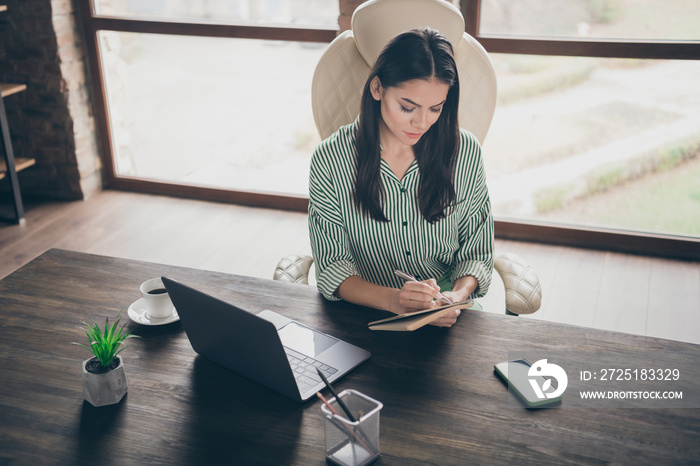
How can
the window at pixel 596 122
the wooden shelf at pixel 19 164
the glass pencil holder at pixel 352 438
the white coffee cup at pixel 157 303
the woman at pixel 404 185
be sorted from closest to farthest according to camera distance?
the glass pencil holder at pixel 352 438, the white coffee cup at pixel 157 303, the woman at pixel 404 185, the window at pixel 596 122, the wooden shelf at pixel 19 164

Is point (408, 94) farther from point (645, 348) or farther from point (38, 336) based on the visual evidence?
point (38, 336)

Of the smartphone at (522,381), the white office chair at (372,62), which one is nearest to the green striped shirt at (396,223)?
the white office chair at (372,62)

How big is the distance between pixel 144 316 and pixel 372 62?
0.95 metres

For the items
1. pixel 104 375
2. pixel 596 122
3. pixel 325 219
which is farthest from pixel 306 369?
pixel 596 122

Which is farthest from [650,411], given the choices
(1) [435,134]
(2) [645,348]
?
(1) [435,134]

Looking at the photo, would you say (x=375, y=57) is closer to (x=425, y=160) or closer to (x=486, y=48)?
(x=425, y=160)

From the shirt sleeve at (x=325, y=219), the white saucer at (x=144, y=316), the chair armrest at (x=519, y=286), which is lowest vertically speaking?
the chair armrest at (x=519, y=286)

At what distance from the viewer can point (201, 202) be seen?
3.83 meters

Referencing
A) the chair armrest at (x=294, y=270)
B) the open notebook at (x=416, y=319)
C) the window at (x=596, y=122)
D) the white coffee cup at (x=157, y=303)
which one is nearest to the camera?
the open notebook at (x=416, y=319)

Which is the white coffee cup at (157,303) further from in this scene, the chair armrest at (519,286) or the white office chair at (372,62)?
the chair armrest at (519,286)

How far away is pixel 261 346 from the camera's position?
3.80 feet

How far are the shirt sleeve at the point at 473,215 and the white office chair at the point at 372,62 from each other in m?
0.10

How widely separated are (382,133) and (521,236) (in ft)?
6.08

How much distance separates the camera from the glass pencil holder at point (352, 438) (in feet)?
3.47
